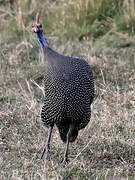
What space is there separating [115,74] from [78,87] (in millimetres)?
2493

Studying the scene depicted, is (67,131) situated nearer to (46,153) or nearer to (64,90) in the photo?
(46,153)

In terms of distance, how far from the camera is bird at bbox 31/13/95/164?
391cm

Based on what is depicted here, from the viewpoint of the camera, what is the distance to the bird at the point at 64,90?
391cm

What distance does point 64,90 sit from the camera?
390 centimetres

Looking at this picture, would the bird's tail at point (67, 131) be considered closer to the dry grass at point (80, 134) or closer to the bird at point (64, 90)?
the bird at point (64, 90)

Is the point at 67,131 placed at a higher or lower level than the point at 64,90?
lower

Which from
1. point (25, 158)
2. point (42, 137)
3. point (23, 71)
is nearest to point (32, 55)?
point (23, 71)

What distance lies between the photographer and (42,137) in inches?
182

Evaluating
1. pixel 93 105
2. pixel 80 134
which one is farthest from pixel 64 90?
pixel 93 105

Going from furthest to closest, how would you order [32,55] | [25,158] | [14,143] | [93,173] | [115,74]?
[32,55], [115,74], [14,143], [25,158], [93,173]

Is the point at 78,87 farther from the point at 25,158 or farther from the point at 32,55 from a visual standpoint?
the point at 32,55

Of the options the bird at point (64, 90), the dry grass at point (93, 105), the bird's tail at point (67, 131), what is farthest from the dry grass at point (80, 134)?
the bird at point (64, 90)

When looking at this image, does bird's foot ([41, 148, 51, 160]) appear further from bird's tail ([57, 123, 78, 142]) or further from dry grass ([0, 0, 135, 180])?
bird's tail ([57, 123, 78, 142])

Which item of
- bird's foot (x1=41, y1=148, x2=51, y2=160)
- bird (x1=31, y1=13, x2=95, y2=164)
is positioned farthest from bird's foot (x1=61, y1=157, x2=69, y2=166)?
bird's foot (x1=41, y1=148, x2=51, y2=160)
